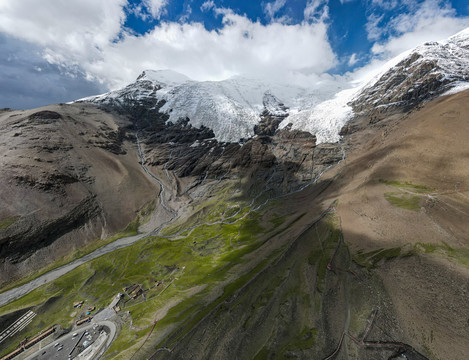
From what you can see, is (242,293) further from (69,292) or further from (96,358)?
(69,292)

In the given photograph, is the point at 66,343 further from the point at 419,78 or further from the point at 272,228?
the point at 419,78

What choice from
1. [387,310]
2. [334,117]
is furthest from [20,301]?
[334,117]

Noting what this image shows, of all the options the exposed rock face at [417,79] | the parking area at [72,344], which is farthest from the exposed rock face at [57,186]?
the exposed rock face at [417,79]

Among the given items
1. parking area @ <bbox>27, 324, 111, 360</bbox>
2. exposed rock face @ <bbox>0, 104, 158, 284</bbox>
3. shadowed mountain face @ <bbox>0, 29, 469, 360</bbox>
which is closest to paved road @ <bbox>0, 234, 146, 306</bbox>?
shadowed mountain face @ <bbox>0, 29, 469, 360</bbox>

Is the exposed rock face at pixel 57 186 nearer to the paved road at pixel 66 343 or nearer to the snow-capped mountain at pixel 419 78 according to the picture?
the paved road at pixel 66 343

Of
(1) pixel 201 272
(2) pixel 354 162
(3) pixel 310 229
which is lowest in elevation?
(1) pixel 201 272
